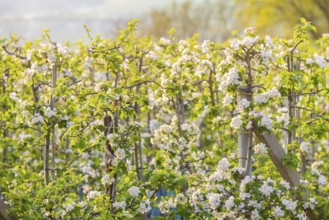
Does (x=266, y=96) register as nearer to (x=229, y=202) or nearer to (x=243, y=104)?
(x=243, y=104)

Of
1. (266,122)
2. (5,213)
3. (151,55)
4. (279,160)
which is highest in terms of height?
(151,55)

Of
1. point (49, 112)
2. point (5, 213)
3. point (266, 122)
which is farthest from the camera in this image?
point (49, 112)

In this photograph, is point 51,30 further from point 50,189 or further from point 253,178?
point 253,178

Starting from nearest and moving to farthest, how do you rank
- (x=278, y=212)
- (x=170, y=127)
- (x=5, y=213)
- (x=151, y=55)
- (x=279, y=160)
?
(x=278, y=212) → (x=5, y=213) → (x=279, y=160) → (x=151, y=55) → (x=170, y=127)

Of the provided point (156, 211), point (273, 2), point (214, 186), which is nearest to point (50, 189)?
point (214, 186)

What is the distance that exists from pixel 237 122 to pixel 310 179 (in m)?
1.52

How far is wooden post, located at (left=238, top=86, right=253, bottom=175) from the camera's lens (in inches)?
209

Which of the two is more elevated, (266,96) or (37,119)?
(266,96)

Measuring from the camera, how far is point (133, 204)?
545cm

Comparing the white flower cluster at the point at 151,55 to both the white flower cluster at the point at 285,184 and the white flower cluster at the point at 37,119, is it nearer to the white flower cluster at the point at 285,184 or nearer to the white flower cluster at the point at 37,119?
the white flower cluster at the point at 37,119

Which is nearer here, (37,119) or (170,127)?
(37,119)

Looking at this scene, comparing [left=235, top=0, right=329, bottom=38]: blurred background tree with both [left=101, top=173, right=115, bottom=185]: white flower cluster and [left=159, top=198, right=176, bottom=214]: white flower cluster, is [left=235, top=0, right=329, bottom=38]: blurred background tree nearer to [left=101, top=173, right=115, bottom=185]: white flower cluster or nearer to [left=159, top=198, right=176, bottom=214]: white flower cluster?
[left=159, top=198, right=176, bottom=214]: white flower cluster

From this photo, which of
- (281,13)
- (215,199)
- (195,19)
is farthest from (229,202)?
(195,19)

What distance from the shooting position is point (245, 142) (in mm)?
5430
